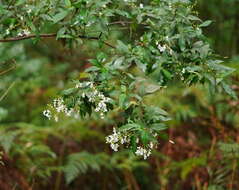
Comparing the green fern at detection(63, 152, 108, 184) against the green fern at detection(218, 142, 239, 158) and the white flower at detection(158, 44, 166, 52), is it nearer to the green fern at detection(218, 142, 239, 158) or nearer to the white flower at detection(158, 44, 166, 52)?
the green fern at detection(218, 142, 239, 158)

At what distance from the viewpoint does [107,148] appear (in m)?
4.29

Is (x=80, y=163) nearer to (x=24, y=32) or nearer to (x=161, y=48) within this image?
(x=24, y=32)

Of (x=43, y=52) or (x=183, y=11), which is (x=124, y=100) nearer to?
(x=183, y=11)

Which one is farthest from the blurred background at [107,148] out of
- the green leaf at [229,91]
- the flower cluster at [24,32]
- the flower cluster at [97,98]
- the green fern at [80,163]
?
the flower cluster at [97,98]

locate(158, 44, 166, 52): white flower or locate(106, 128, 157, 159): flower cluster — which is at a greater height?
locate(158, 44, 166, 52): white flower

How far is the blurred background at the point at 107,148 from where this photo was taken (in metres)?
3.53

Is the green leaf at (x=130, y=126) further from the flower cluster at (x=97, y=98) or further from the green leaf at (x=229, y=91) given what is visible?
the green leaf at (x=229, y=91)

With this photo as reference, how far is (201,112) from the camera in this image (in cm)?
459

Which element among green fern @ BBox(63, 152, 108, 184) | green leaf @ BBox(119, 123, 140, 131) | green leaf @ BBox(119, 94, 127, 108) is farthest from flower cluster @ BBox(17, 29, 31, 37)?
green fern @ BBox(63, 152, 108, 184)

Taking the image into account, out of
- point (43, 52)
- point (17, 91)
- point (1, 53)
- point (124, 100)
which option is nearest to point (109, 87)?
point (124, 100)

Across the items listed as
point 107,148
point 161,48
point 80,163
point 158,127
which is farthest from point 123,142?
point 107,148

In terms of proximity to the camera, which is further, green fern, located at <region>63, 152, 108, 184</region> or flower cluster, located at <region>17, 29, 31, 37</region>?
green fern, located at <region>63, 152, 108, 184</region>

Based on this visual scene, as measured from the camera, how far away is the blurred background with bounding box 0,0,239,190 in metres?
3.53

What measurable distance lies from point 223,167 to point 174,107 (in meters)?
0.88
